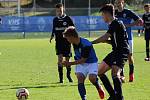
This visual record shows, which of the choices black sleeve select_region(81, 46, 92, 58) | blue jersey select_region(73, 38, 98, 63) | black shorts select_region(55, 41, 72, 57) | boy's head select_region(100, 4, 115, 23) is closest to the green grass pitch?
black shorts select_region(55, 41, 72, 57)

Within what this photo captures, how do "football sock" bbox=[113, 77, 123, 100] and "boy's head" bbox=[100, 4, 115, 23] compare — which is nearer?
"boy's head" bbox=[100, 4, 115, 23]

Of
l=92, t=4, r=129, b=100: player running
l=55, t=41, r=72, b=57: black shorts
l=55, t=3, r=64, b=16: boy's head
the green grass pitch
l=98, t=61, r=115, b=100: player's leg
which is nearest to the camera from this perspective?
l=92, t=4, r=129, b=100: player running

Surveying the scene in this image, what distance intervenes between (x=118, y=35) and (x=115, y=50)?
1.18 feet

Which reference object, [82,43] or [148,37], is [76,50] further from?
[148,37]

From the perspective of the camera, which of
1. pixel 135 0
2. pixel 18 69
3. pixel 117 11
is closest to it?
pixel 117 11

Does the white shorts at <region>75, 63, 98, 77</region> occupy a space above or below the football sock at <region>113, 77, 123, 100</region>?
above

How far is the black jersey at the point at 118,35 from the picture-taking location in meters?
10.4

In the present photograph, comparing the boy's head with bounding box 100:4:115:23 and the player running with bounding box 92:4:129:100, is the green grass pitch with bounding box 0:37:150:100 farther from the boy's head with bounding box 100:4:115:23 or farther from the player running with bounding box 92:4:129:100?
the boy's head with bounding box 100:4:115:23

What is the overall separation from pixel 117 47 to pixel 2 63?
36.5ft

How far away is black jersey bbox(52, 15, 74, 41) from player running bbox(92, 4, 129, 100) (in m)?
4.05

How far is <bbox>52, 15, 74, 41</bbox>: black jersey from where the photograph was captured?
14.8 metres

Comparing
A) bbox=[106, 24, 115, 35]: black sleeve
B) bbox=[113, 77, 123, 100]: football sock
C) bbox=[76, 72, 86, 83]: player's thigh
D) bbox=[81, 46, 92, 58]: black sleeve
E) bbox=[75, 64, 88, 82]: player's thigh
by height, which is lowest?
bbox=[113, 77, 123, 100]: football sock

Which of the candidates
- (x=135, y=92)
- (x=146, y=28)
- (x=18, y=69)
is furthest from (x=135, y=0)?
(x=135, y=92)

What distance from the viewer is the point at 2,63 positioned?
21.0 m
